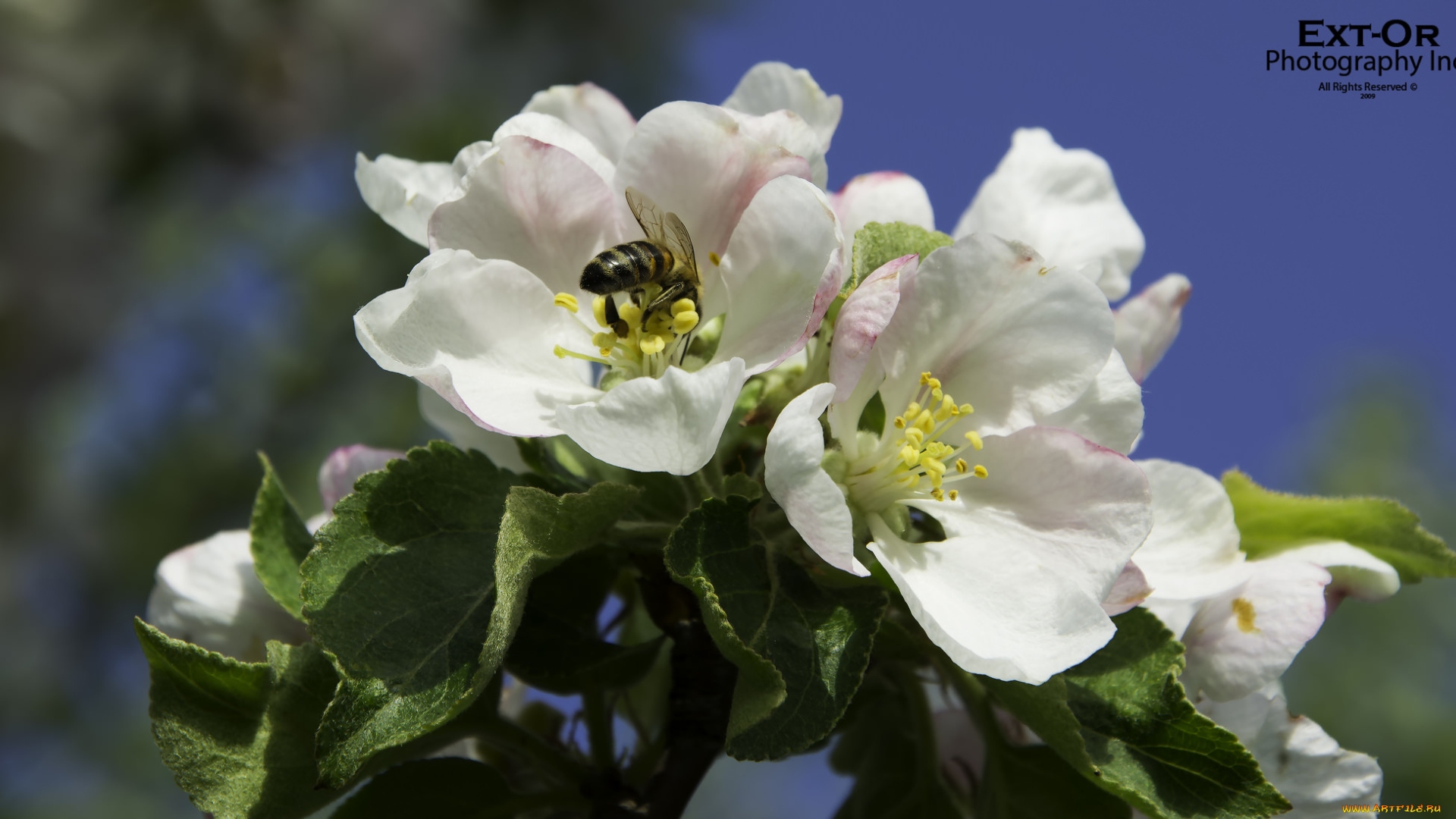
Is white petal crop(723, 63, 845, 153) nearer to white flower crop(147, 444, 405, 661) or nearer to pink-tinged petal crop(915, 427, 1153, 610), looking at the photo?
pink-tinged petal crop(915, 427, 1153, 610)

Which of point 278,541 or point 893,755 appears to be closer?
point 278,541

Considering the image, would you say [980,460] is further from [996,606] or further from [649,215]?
[649,215]

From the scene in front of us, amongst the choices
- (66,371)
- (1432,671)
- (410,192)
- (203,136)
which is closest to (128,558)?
(66,371)

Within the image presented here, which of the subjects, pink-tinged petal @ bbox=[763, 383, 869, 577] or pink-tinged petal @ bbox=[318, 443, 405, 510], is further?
pink-tinged petal @ bbox=[318, 443, 405, 510]

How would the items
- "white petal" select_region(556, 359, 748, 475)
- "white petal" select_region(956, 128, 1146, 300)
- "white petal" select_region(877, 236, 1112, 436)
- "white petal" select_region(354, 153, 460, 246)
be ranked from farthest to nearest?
"white petal" select_region(956, 128, 1146, 300) → "white petal" select_region(354, 153, 460, 246) → "white petal" select_region(877, 236, 1112, 436) → "white petal" select_region(556, 359, 748, 475)

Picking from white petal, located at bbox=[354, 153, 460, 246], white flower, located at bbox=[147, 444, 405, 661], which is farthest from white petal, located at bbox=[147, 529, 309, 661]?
white petal, located at bbox=[354, 153, 460, 246]

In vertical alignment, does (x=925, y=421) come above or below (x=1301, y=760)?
above

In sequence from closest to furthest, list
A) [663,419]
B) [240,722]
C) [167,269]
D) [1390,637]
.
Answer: [663,419] → [240,722] → [167,269] → [1390,637]

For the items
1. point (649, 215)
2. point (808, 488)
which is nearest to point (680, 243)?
point (649, 215)
